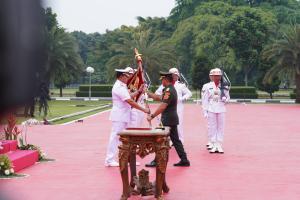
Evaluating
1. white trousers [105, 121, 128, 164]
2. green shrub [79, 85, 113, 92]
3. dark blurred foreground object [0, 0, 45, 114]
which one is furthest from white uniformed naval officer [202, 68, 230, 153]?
green shrub [79, 85, 113, 92]

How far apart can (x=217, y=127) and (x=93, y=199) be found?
4680 mm

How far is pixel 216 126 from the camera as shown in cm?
1002

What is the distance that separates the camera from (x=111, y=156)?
8.02 meters

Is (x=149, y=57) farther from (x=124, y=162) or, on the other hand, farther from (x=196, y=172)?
(x=124, y=162)

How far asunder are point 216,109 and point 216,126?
1.19ft

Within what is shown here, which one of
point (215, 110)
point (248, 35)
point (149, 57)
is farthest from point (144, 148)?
point (248, 35)

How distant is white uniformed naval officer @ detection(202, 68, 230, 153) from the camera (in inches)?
387

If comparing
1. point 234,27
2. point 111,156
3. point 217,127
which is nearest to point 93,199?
point 111,156

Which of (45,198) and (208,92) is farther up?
(208,92)

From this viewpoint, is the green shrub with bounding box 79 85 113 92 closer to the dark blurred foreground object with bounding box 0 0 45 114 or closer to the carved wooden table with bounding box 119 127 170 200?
the carved wooden table with bounding box 119 127 170 200

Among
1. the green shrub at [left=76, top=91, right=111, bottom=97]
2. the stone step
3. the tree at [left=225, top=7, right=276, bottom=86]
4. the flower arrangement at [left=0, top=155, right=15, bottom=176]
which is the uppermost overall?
the tree at [left=225, top=7, right=276, bottom=86]

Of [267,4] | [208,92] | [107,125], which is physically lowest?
[107,125]

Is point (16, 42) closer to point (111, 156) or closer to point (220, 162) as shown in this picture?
point (111, 156)

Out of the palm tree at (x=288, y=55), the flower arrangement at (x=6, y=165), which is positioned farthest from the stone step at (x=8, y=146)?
the palm tree at (x=288, y=55)
